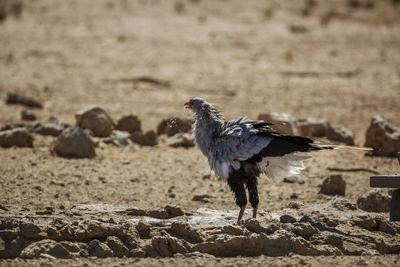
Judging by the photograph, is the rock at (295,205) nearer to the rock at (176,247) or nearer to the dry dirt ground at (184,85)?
the dry dirt ground at (184,85)

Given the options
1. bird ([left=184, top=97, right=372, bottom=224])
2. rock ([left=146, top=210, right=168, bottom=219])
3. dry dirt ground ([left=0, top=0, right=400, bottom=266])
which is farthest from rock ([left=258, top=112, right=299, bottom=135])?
rock ([left=146, top=210, right=168, bottom=219])

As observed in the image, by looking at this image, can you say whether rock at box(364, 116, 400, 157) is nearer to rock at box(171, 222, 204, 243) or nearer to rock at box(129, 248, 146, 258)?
rock at box(171, 222, 204, 243)

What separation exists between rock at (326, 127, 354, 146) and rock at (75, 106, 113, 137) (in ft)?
11.2

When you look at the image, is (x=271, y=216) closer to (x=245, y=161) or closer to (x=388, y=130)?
(x=245, y=161)

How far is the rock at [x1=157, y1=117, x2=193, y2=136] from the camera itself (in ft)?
31.4

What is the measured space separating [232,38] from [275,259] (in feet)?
43.5

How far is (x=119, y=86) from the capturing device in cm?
1380

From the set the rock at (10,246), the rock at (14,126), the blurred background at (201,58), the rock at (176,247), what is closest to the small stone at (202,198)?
the rock at (176,247)

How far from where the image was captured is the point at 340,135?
1000cm

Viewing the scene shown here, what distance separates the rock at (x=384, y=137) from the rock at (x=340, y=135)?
0.45 m

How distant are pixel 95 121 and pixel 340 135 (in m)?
3.74

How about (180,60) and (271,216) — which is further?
(180,60)

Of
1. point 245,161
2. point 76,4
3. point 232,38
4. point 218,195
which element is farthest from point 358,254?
point 76,4

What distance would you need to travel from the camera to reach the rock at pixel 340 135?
994 centimetres
